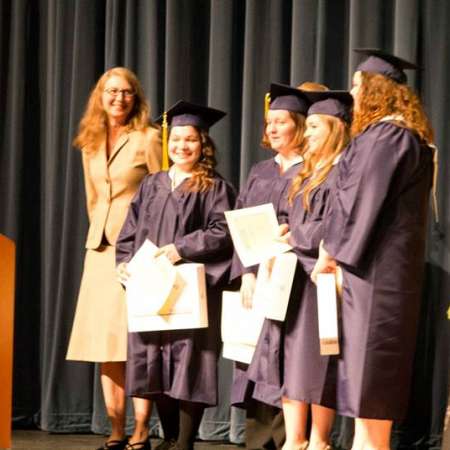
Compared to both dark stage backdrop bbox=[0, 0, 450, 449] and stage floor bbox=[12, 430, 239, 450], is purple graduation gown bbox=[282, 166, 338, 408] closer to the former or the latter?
dark stage backdrop bbox=[0, 0, 450, 449]

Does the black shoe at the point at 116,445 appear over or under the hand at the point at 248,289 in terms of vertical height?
under

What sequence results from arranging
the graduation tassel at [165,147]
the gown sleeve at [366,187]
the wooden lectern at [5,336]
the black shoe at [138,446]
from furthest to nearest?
1. the graduation tassel at [165,147]
2. the black shoe at [138,446]
3. the gown sleeve at [366,187]
4. the wooden lectern at [5,336]

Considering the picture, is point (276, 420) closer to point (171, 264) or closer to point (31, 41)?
point (171, 264)

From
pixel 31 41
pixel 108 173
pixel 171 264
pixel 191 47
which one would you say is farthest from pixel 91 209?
pixel 31 41

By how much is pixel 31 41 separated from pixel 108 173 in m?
1.71

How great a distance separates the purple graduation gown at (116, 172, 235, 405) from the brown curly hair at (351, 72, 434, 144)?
3.34 ft

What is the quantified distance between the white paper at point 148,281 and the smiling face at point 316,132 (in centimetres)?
84

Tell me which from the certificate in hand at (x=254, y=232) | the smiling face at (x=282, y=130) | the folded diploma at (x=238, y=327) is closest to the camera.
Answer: the certificate in hand at (x=254, y=232)

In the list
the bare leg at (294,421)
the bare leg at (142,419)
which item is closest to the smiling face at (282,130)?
the bare leg at (294,421)

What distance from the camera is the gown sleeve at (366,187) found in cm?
361

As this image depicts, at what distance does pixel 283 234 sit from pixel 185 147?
0.71 meters

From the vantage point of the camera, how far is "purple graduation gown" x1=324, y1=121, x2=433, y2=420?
143 inches

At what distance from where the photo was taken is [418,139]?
12.1 ft

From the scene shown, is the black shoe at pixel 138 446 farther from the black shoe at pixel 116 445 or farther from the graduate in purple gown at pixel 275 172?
the graduate in purple gown at pixel 275 172
